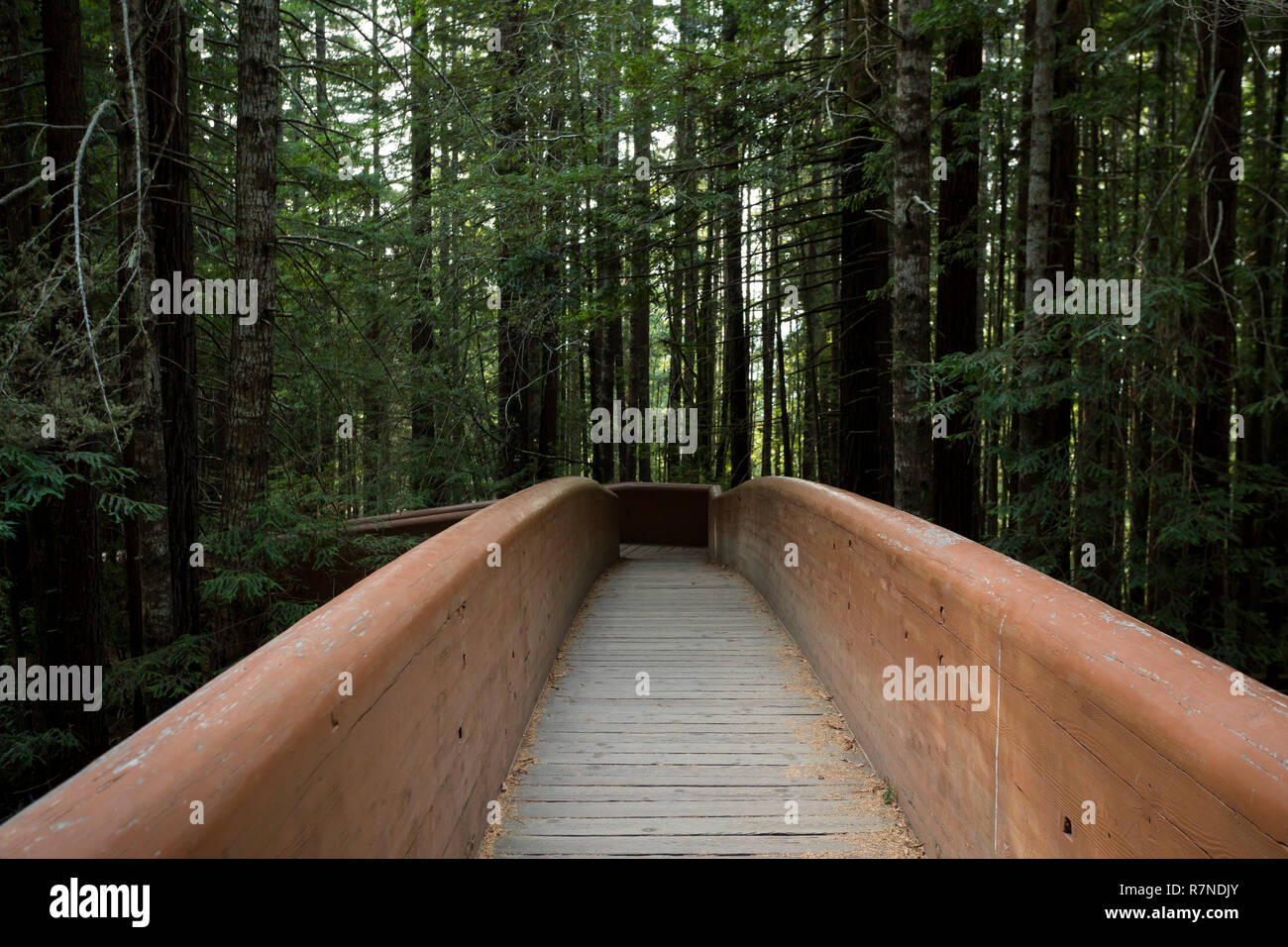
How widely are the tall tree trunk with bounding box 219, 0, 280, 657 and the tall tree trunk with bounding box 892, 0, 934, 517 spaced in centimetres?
456

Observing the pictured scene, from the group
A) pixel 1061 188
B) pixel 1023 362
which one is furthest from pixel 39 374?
pixel 1061 188

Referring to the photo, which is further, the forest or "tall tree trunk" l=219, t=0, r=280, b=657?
the forest

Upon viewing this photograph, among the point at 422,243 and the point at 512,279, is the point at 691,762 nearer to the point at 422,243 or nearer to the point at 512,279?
the point at 422,243

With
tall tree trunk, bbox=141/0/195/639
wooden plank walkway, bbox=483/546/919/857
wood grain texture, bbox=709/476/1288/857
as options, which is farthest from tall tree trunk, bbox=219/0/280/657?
wood grain texture, bbox=709/476/1288/857

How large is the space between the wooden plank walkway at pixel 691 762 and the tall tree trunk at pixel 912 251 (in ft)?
5.78

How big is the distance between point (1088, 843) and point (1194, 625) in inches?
308

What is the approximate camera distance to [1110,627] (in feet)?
6.80

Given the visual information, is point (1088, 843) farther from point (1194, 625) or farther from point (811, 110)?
point (811, 110)

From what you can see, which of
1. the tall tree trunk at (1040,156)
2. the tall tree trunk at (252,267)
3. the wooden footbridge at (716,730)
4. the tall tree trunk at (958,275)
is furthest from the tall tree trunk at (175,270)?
the tall tree trunk at (958,275)

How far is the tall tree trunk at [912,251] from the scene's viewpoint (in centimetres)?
651

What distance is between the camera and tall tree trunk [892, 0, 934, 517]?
21.4ft

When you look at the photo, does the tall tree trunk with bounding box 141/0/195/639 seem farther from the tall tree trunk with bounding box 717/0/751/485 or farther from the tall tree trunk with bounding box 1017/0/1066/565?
the tall tree trunk with bounding box 717/0/751/485

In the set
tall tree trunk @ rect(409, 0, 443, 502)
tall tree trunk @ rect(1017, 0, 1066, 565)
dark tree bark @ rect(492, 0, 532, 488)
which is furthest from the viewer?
dark tree bark @ rect(492, 0, 532, 488)

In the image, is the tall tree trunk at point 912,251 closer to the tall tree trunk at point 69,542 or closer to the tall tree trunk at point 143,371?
the tall tree trunk at point 143,371
